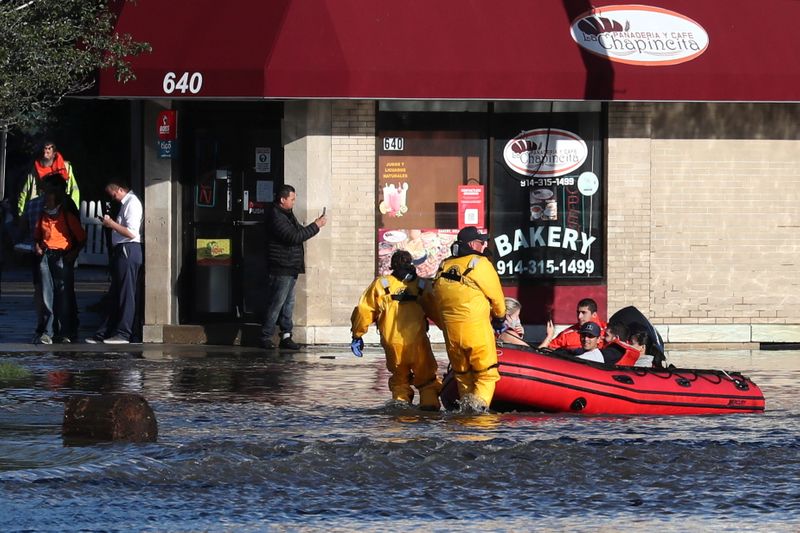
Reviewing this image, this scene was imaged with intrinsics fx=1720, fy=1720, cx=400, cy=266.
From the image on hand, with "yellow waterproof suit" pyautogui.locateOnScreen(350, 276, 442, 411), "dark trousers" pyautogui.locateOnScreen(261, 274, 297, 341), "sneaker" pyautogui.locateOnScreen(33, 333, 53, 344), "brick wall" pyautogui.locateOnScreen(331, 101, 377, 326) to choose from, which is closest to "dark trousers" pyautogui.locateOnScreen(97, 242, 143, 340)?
"sneaker" pyautogui.locateOnScreen(33, 333, 53, 344)

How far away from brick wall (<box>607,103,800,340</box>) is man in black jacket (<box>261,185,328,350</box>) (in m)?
3.55

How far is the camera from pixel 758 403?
13.8 m

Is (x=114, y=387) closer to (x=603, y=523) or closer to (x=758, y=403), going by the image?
(x=758, y=403)

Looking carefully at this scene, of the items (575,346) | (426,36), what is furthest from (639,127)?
(575,346)

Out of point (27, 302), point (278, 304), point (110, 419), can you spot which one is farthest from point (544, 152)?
point (27, 302)

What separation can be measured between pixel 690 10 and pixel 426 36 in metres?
2.98

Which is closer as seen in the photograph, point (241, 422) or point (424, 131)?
point (241, 422)

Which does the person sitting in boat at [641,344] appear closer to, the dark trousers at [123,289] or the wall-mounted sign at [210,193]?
the wall-mounted sign at [210,193]

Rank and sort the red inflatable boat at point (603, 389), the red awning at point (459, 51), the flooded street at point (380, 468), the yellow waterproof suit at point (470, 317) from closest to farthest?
the flooded street at point (380, 468)
the yellow waterproof suit at point (470, 317)
the red inflatable boat at point (603, 389)
the red awning at point (459, 51)

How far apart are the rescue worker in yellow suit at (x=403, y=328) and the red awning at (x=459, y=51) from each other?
4828 mm

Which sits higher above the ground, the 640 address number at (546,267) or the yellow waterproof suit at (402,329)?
the 640 address number at (546,267)

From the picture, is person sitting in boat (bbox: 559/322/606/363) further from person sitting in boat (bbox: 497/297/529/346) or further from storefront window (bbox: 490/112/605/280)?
storefront window (bbox: 490/112/605/280)

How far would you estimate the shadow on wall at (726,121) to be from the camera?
767 inches

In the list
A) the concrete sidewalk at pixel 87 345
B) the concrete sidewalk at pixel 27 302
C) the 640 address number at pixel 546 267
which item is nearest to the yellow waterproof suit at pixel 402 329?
the concrete sidewalk at pixel 87 345
